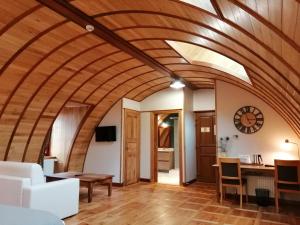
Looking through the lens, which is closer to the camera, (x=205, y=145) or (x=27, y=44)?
(x=27, y=44)

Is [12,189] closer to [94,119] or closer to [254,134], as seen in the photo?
[94,119]

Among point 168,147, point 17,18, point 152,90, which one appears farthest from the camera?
point 168,147

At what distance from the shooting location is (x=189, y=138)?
8117 millimetres

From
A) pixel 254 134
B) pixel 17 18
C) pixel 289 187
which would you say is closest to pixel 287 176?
pixel 289 187

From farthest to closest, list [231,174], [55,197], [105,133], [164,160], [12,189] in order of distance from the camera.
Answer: [164,160]
[105,133]
[231,174]
[55,197]
[12,189]

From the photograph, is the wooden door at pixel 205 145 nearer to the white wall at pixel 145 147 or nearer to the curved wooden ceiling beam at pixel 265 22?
the white wall at pixel 145 147

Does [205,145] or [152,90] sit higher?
[152,90]

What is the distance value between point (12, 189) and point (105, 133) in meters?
4.04

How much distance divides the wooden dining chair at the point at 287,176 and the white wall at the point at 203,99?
3.47 m

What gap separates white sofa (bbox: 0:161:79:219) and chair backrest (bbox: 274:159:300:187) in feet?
13.0

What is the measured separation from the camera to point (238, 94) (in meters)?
6.43

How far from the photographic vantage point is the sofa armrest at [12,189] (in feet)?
12.8

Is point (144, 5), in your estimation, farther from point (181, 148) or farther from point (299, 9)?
point (181, 148)

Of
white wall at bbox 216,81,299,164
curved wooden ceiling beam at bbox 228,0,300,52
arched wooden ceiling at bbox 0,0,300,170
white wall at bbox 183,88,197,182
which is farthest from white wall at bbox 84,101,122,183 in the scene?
curved wooden ceiling beam at bbox 228,0,300,52
